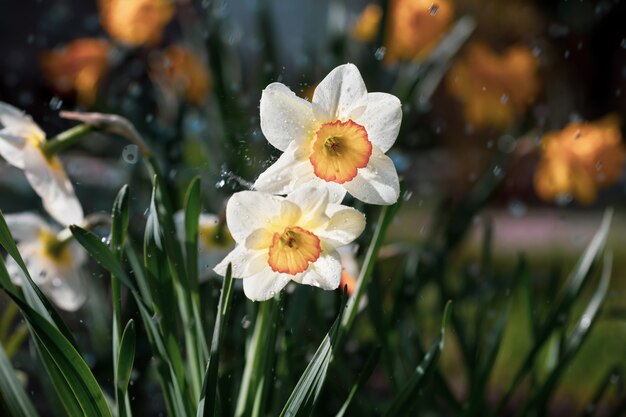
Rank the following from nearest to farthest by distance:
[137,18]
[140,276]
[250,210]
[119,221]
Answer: [250,210], [119,221], [140,276], [137,18]

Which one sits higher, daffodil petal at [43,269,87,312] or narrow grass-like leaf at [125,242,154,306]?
narrow grass-like leaf at [125,242,154,306]

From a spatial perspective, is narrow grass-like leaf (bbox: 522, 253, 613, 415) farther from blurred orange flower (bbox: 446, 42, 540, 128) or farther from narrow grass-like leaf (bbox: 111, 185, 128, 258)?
blurred orange flower (bbox: 446, 42, 540, 128)

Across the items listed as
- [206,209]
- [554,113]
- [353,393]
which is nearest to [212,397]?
[353,393]

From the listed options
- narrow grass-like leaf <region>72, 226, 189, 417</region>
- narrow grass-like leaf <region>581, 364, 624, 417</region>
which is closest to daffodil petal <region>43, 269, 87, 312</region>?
narrow grass-like leaf <region>72, 226, 189, 417</region>

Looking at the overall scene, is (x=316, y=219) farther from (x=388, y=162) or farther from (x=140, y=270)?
(x=140, y=270)

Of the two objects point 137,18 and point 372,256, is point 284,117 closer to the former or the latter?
point 372,256

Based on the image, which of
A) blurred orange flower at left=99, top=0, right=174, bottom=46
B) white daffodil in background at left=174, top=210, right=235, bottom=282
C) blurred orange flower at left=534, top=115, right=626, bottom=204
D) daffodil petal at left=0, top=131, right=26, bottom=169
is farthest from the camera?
blurred orange flower at left=99, top=0, right=174, bottom=46

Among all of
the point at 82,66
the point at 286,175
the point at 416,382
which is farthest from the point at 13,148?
the point at 82,66
